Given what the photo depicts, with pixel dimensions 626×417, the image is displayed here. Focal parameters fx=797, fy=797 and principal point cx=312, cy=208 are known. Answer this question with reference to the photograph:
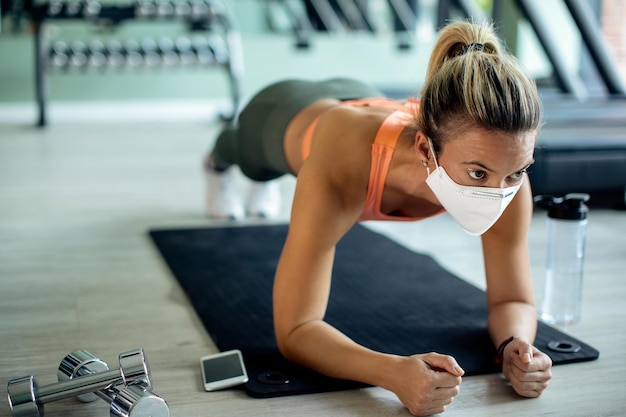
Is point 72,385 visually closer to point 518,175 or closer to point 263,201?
point 518,175

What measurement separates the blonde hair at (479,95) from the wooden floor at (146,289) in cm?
52

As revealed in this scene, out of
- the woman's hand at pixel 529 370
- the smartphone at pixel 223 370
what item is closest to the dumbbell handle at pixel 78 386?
the smartphone at pixel 223 370

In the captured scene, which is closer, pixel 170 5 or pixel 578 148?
pixel 578 148

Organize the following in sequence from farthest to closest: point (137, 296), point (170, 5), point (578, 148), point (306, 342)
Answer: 1. point (170, 5)
2. point (578, 148)
3. point (137, 296)
4. point (306, 342)

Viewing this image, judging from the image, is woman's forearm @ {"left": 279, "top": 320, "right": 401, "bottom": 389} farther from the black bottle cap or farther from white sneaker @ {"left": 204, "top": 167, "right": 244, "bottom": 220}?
white sneaker @ {"left": 204, "top": 167, "right": 244, "bottom": 220}

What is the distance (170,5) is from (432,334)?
443 cm

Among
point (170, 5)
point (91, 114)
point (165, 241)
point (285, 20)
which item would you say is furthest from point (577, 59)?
Result: point (165, 241)

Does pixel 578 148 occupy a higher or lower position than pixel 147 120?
higher

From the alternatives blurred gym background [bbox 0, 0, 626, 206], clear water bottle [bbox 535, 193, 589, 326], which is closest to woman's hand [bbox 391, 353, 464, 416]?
clear water bottle [bbox 535, 193, 589, 326]

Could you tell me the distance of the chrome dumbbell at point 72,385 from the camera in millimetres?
1307

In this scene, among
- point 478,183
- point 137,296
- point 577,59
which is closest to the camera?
point 478,183

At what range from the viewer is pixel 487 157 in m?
1.34

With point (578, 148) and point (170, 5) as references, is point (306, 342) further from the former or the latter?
point (170, 5)

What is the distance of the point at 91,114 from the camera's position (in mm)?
6391
